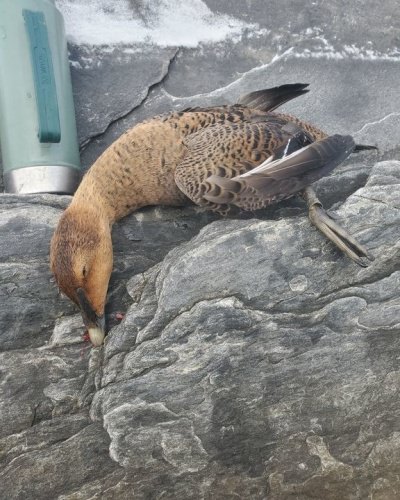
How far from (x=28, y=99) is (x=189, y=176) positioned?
55.1 inches

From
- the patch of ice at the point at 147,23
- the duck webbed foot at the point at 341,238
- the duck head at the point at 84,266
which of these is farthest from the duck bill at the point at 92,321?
the patch of ice at the point at 147,23

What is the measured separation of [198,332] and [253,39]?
300cm

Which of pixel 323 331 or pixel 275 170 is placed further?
pixel 275 170

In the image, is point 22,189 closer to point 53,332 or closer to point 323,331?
point 53,332

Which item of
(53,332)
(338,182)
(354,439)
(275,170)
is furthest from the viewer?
(338,182)

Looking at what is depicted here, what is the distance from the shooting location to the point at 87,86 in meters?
5.37

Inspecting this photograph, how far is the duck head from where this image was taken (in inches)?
141

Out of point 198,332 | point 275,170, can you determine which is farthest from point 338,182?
point 198,332

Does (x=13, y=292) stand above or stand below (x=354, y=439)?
above

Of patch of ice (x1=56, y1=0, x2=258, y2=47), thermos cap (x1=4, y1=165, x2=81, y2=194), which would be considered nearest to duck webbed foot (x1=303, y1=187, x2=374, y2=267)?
thermos cap (x1=4, y1=165, x2=81, y2=194)

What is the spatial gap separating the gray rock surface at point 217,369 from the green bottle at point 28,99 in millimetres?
791

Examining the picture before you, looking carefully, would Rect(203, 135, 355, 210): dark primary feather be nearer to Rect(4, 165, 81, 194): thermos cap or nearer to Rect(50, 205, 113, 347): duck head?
Rect(50, 205, 113, 347): duck head

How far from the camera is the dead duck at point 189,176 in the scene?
143 inches

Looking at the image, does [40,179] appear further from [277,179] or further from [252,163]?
[277,179]
